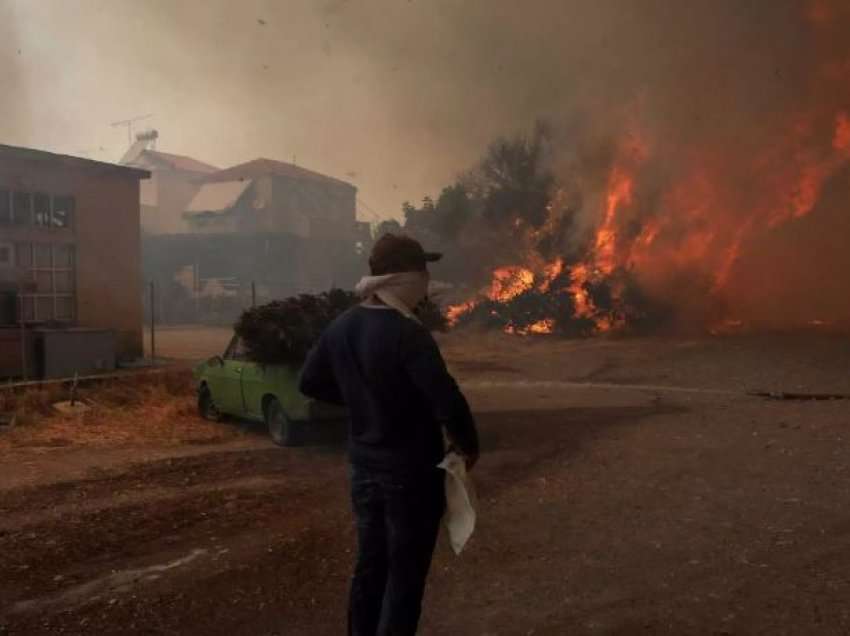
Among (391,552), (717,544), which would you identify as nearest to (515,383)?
(717,544)

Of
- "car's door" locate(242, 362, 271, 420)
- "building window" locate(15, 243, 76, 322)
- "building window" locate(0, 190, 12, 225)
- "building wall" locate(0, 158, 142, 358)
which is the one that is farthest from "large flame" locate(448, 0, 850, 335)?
"car's door" locate(242, 362, 271, 420)

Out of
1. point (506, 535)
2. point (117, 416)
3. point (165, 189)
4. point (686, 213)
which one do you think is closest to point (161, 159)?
point (165, 189)

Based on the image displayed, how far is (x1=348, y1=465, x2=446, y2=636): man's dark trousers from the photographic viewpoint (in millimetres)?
2727

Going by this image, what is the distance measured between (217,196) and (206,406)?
37197 mm

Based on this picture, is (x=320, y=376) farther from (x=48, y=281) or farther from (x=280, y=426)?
(x=48, y=281)

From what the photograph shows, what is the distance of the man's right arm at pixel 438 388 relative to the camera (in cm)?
265

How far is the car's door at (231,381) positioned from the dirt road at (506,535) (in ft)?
1.37

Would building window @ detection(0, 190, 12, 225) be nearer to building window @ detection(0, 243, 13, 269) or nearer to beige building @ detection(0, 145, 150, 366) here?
beige building @ detection(0, 145, 150, 366)

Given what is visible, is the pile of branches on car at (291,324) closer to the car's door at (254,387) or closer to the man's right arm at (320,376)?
the car's door at (254,387)

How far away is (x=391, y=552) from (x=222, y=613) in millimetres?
1621

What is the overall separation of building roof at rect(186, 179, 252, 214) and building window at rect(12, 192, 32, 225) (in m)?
29.9

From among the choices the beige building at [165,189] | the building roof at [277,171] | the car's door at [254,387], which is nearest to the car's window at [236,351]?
the car's door at [254,387]

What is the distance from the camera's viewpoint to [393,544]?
2738mm

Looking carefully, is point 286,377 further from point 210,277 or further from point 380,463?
point 210,277
